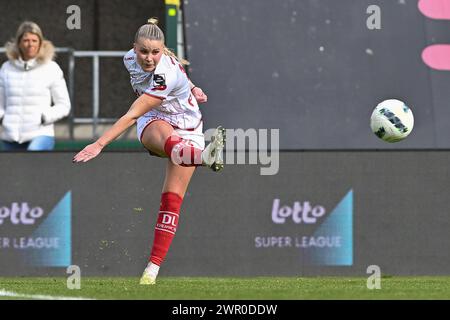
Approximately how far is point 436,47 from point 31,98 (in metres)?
4.16

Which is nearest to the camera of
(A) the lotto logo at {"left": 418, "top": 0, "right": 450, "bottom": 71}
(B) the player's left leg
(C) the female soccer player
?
(C) the female soccer player

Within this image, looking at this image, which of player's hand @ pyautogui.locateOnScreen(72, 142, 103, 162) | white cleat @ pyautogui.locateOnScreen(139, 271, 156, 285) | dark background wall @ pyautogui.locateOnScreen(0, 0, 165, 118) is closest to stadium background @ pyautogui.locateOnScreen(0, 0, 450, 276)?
white cleat @ pyautogui.locateOnScreen(139, 271, 156, 285)

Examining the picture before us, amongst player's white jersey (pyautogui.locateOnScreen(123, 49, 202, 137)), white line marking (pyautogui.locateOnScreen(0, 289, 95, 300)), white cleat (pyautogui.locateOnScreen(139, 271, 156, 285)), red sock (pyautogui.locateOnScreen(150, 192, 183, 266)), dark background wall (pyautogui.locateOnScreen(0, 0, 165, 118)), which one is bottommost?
white line marking (pyautogui.locateOnScreen(0, 289, 95, 300))

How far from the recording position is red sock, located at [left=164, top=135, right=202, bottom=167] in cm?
1009

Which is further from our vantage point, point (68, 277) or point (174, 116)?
point (68, 277)

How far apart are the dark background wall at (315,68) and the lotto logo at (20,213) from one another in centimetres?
206

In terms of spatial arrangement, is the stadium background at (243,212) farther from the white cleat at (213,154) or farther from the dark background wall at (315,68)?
the white cleat at (213,154)

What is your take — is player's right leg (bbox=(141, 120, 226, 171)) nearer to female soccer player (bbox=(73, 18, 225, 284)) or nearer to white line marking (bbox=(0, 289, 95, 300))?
female soccer player (bbox=(73, 18, 225, 284))

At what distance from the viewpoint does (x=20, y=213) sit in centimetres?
1251

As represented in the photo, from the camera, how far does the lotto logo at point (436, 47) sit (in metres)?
14.0
